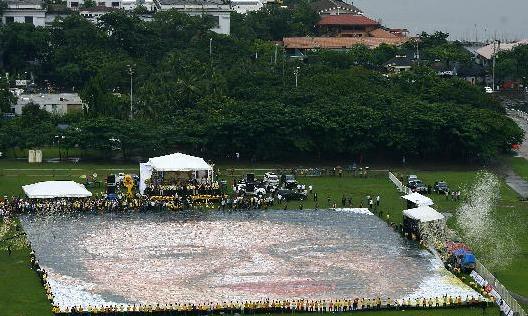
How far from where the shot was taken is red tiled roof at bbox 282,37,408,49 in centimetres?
16850

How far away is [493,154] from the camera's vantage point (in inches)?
4129

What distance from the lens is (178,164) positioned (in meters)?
91.4

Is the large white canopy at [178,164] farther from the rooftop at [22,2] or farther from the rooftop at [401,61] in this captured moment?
the rooftop at [22,2]

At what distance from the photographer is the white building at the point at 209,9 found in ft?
563

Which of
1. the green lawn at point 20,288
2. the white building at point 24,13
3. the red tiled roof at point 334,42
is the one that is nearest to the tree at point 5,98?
the white building at point 24,13

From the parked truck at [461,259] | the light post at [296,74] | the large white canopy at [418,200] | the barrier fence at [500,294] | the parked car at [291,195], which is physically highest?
the light post at [296,74]

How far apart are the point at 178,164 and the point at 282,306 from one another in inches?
1167

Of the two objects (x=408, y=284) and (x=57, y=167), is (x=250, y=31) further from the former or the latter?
(x=408, y=284)

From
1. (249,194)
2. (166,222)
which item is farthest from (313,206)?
(166,222)

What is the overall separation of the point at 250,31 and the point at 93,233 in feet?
320

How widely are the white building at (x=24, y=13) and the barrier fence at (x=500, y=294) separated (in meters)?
104

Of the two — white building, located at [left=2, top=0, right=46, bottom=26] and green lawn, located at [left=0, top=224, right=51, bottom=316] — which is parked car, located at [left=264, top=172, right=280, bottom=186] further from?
white building, located at [left=2, top=0, right=46, bottom=26]

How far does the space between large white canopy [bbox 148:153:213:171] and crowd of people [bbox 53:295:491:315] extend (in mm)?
27521

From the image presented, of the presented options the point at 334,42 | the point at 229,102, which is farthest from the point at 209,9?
the point at 229,102
